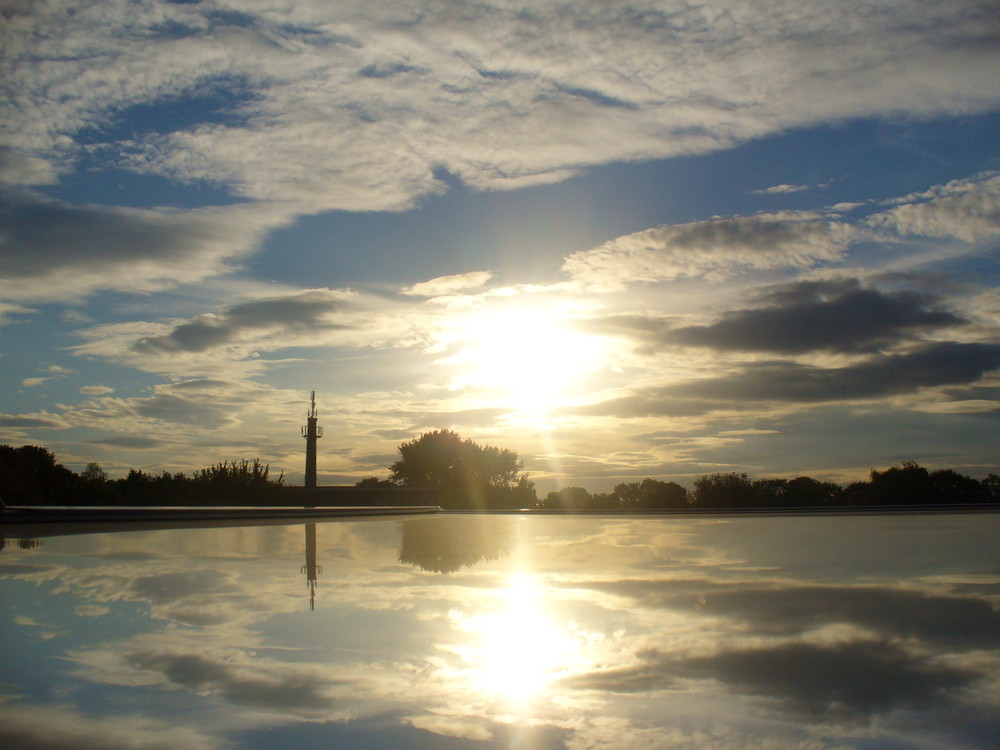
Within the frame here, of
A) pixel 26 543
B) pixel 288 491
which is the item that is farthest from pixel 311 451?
pixel 26 543

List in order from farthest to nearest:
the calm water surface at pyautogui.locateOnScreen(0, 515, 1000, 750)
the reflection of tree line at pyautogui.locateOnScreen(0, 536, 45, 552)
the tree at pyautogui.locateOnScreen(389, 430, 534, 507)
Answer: the tree at pyautogui.locateOnScreen(389, 430, 534, 507) < the reflection of tree line at pyautogui.locateOnScreen(0, 536, 45, 552) < the calm water surface at pyautogui.locateOnScreen(0, 515, 1000, 750)

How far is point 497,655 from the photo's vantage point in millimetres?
3709

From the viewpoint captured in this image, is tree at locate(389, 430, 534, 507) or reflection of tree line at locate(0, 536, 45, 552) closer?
reflection of tree line at locate(0, 536, 45, 552)

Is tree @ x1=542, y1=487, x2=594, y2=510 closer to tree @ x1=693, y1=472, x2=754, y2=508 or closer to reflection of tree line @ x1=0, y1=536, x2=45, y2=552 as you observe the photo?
tree @ x1=693, y1=472, x2=754, y2=508

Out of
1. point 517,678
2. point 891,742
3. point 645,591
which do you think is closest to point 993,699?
point 891,742

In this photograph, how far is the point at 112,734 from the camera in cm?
256

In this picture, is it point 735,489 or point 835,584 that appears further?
point 735,489

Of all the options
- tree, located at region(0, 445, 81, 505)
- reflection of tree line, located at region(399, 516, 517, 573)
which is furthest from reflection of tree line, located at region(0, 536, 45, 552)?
tree, located at region(0, 445, 81, 505)

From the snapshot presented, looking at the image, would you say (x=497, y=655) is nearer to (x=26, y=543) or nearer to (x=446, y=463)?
(x=26, y=543)

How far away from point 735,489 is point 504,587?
25284 millimetres

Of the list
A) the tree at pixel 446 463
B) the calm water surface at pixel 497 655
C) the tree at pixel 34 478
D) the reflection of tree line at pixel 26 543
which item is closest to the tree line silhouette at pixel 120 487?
the tree at pixel 34 478

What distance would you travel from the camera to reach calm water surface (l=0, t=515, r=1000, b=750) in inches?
105

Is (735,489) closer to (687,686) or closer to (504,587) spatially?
(504,587)

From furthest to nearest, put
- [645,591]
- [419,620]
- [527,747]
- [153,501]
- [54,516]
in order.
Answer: [153,501] → [54,516] → [645,591] → [419,620] → [527,747]
